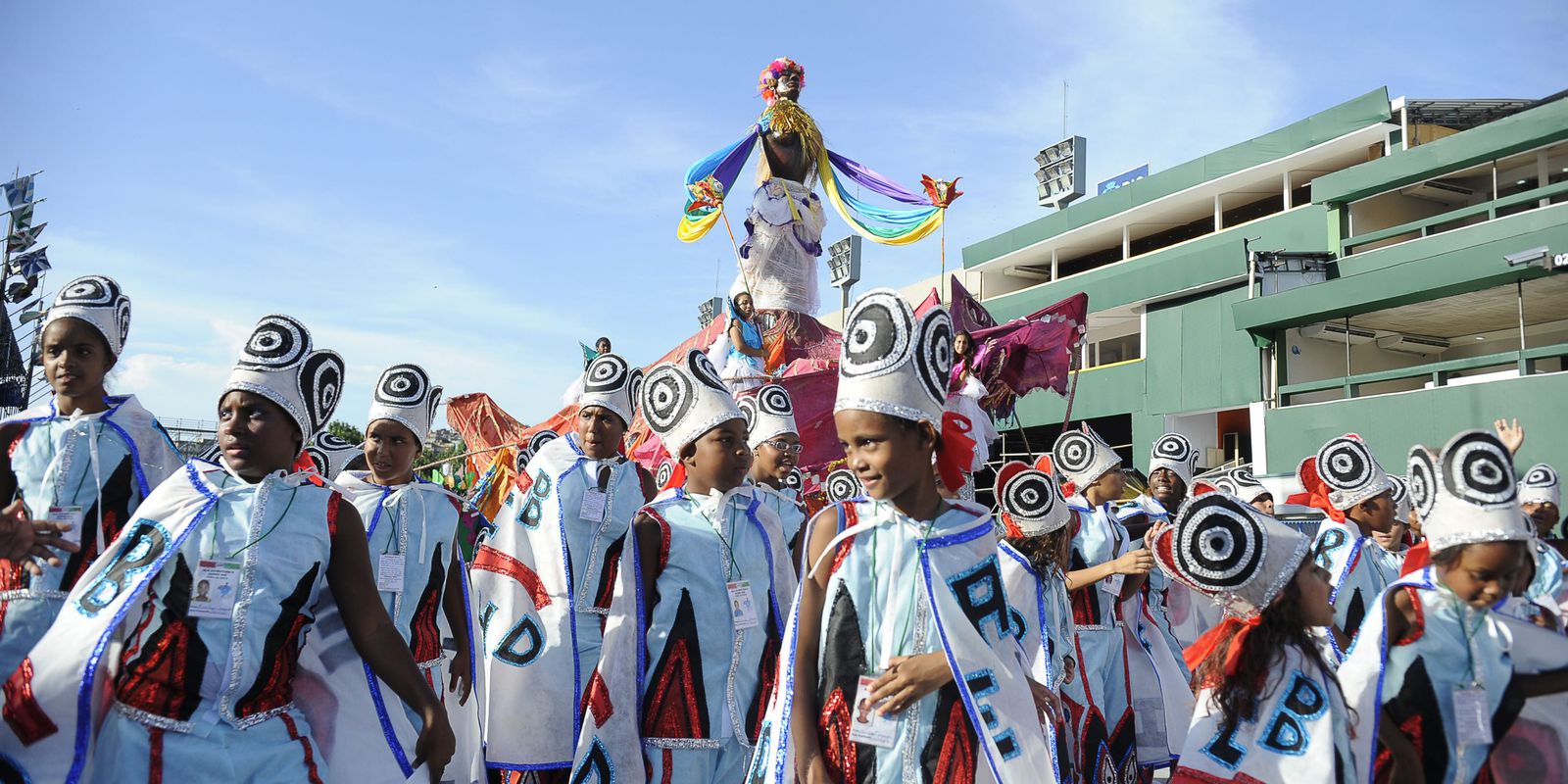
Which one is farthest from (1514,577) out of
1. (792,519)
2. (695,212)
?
(695,212)

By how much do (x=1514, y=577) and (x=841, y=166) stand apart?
37.1 feet

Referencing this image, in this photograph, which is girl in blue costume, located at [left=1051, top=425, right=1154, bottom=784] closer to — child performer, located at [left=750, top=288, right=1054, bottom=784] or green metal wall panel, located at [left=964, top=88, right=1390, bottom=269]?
child performer, located at [left=750, top=288, right=1054, bottom=784]

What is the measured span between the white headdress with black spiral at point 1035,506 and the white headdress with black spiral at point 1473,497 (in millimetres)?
1937

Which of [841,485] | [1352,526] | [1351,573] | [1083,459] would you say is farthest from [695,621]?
[841,485]

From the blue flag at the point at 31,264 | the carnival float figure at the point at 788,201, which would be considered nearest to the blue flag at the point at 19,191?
the blue flag at the point at 31,264

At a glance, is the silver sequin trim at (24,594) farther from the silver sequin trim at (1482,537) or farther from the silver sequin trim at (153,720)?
Answer: the silver sequin trim at (1482,537)

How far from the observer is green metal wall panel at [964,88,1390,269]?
996 inches

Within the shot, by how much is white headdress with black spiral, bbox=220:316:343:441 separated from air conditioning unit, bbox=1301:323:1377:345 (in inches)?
938

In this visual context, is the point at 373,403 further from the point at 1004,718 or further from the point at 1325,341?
the point at 1325,341

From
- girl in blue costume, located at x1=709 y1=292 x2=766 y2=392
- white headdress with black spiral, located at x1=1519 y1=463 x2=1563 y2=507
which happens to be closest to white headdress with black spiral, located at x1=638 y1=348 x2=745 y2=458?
Result: white headdress with black spiral, located at x1=1519 y1=463 x2=1563 y2=507

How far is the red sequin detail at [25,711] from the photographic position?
2.84 metres

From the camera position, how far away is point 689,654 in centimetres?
447

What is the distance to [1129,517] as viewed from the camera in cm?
689

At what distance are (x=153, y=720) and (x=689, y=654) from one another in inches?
78.9
